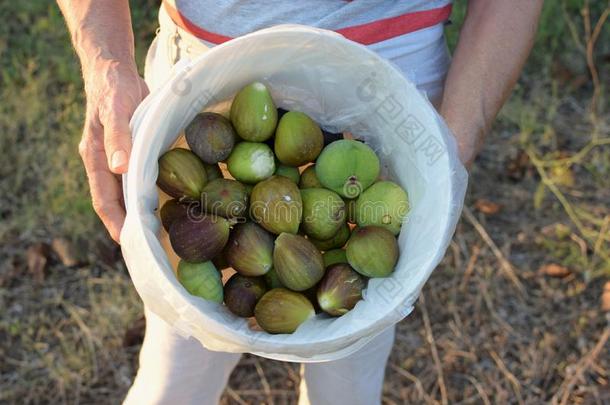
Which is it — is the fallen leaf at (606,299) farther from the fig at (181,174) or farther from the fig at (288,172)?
the fig at (181,174)

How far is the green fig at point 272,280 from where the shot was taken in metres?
1.17

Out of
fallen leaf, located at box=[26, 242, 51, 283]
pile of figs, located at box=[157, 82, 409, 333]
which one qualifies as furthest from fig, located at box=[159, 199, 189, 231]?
fallen leaf, located at box=[26, 242, 51, 283]

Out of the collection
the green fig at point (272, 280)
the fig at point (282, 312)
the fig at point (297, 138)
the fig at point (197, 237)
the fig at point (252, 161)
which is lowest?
the green fig at point (272, 280)

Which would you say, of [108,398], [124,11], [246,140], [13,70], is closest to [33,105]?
[13,70]

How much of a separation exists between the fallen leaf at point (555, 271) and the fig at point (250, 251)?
109 cm

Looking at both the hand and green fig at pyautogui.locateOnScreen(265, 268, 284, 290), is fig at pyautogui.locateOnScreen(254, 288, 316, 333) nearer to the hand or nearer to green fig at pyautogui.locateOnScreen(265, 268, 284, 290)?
green fig at pyautogui.locateOnScreen(265, 268, 284, 290)

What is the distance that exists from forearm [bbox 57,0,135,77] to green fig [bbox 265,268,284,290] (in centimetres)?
38

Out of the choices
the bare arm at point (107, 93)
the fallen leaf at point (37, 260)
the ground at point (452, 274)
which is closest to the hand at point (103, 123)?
the bare arm at point (107, 93)

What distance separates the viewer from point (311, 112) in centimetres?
126

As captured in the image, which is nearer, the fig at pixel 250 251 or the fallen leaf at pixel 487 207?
the fig at pixel 250 251

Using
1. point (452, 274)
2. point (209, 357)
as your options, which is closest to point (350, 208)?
point (209, 357)

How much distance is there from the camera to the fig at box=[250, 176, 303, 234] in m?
1.12

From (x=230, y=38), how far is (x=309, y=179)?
0.25 m

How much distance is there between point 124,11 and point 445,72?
0.54 metres
